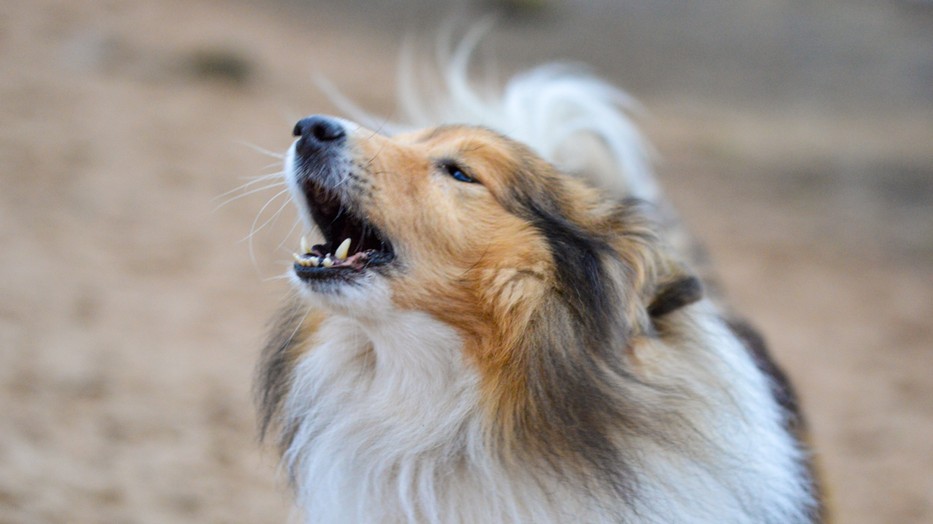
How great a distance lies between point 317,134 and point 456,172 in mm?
416

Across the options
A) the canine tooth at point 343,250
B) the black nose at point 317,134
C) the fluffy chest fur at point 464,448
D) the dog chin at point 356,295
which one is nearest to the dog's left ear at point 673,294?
the fluffy chest fur at point 464,448

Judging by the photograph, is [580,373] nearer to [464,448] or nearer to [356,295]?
[464,448]

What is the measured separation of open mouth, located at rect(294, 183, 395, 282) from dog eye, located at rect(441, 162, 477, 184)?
297mm

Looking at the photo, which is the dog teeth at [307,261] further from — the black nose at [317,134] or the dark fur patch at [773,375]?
the dark fur patch at [773,375]

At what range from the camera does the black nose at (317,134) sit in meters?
2.52

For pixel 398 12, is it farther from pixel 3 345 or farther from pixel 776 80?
pixel 3 345

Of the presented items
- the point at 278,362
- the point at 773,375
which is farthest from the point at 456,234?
the point at 773,375

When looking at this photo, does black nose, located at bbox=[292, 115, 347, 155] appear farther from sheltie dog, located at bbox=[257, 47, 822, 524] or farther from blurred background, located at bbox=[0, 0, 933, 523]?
blurred background, located at bbox=[0, 0, 933, 523]

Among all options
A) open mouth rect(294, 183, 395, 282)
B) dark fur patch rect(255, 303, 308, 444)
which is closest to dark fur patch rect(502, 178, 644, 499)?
open mouth rect(294, 183, 395, 282)

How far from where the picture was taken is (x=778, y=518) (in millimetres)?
2469

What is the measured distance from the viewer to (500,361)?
235 centimetres

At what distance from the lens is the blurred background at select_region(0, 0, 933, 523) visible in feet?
13.6

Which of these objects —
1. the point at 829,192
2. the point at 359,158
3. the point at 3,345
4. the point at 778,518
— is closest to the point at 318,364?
the point at 359,158

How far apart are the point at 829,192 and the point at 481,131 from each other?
25.7 ft
